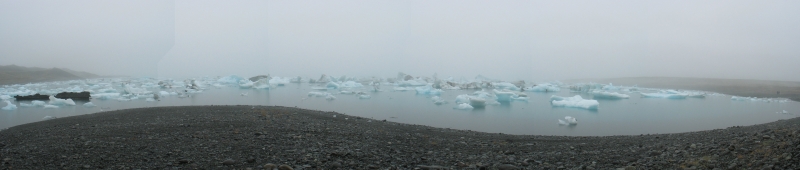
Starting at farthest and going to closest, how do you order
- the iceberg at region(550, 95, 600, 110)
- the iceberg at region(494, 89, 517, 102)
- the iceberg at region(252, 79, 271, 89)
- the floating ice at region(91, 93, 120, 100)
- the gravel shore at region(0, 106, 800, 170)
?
the iceberg at region(252, 79, 271, 89)
the iceberg at region(494, 89, 517, 102)
the floating ice at region(91, 93, 120, 100)
the iceberg at region(550, 95, 600, 110)
the gravel shore at region(0, 106, 800, 170)

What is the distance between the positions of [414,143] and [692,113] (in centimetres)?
1323

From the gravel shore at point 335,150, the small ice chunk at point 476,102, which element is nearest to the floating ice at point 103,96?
the gravel shore at point 335,150

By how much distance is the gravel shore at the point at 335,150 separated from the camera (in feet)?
13.6

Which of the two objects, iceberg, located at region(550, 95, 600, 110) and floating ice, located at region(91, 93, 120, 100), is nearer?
iceberg, located at region(550, 95, 600, 110)

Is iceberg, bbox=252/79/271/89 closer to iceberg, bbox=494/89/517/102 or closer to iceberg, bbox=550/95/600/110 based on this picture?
iceberg, bbox=494/89/517/102

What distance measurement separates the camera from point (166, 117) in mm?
8117

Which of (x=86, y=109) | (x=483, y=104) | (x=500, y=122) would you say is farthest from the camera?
(x=483, y=104)

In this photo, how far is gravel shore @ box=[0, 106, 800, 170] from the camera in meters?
4.13

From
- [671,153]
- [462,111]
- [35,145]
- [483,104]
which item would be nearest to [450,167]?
[671,153]

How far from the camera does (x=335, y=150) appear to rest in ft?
16.7

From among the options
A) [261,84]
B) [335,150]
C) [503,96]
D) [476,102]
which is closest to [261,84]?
[261,84]

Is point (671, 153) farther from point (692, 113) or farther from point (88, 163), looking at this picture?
point (692, 113)

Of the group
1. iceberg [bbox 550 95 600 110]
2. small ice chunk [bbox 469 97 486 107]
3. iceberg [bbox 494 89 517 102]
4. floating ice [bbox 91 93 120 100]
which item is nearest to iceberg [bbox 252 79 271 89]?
floating ice [bbox 91 93 120 100]

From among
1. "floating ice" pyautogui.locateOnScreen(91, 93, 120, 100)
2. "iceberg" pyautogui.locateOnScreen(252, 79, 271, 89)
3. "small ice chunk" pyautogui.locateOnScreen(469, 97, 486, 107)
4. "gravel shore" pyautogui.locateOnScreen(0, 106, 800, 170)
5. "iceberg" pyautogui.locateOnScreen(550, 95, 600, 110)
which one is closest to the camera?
"gravel shore" pyautogui.locateOnScreen(0, 106, 800, 170)
